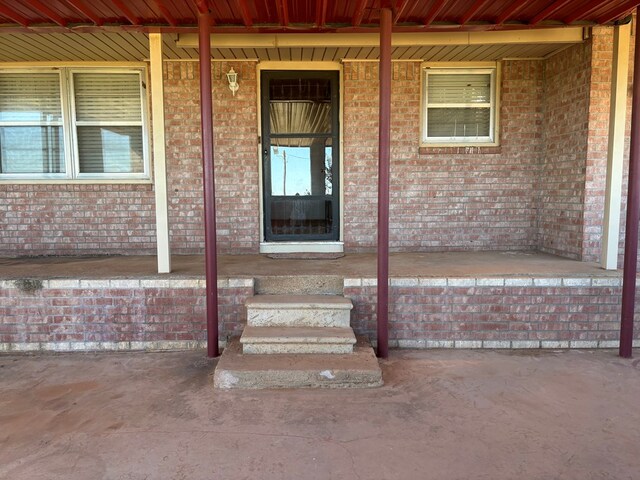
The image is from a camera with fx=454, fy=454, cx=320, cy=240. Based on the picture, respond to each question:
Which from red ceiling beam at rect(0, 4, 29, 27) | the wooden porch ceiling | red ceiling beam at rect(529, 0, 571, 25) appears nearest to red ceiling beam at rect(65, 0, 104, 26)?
the wooden porch ceiling

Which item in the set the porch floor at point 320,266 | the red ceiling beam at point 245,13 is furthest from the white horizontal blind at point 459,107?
the red ceiling beam at point 245,13

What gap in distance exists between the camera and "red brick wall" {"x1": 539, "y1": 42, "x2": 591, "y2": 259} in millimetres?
5172

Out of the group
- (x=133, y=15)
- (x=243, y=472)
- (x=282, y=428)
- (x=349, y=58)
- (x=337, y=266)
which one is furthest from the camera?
(x=349, y=58)

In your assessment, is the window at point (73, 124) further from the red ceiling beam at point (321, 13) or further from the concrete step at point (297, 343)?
the concrete step at point (297, 343)

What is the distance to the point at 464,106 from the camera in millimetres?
6016

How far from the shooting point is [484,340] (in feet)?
13.9

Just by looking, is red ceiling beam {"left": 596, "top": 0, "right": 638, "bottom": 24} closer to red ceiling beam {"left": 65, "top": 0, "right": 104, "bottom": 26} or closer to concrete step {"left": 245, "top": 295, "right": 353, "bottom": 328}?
concrete step {"left": 245, "top": 295, "right": 353, "bottom": 328}

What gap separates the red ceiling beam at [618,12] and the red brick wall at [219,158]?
3792 millimetres

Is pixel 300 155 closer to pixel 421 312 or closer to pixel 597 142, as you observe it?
pixel 421 312

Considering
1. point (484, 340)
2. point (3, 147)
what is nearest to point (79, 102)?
point (3, 147)

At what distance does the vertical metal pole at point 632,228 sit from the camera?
3820mm

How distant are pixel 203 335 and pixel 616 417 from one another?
10.8ft

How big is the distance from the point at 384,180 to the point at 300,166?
7.66 feet

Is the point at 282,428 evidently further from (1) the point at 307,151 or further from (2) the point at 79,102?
(2) the point at 79,102
